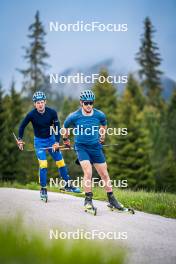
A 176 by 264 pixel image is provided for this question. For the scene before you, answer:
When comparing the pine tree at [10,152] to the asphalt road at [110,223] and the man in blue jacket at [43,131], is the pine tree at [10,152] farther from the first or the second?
the asphalt road at [110,223]

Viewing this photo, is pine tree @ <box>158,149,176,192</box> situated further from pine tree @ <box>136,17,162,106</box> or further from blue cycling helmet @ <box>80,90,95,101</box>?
blue cycling helmet @ <box>80,90,95,101</box>

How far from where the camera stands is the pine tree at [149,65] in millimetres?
60750

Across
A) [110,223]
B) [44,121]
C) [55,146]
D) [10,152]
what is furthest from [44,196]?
[10,152]

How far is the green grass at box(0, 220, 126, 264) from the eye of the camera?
6.50 feet

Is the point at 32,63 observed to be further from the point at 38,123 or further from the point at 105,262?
the point at 105,262

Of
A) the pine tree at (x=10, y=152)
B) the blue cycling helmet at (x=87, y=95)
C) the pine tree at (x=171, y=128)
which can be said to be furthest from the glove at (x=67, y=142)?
the pine tree at (x=171, y=128)

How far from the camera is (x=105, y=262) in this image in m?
2.17

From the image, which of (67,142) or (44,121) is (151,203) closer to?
(67,142)

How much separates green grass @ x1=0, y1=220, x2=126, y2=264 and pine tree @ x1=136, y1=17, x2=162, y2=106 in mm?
58822

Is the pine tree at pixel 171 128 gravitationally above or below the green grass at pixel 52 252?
above

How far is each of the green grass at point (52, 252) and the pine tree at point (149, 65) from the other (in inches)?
2316

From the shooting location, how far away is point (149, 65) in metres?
61.5

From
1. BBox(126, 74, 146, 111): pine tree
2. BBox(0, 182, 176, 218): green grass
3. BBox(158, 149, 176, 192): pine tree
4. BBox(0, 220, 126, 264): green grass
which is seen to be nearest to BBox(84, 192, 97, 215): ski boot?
BBox(0, 182, 176, 218): green grass

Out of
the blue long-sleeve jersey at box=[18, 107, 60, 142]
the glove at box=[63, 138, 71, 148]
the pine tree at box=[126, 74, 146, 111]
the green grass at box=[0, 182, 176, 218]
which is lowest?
the green grass at box=[0, 182, 176, 218]
